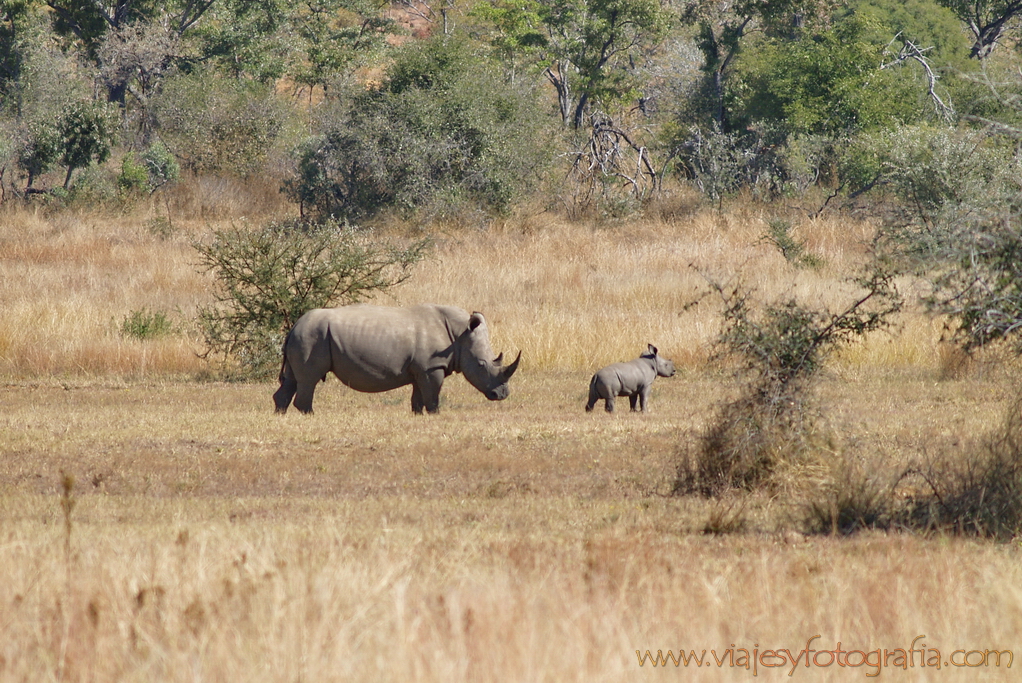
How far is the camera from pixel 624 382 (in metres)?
12.8

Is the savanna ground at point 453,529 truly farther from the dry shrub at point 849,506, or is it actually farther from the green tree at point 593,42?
the green tree at point 593,42

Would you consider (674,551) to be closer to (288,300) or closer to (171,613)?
(171,613)

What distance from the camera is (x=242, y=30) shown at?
4616 cm

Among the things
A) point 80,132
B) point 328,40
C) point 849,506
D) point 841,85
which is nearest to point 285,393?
point 849,506

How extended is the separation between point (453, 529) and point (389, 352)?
232 inches

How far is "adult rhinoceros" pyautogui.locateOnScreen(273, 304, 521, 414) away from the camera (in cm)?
1266

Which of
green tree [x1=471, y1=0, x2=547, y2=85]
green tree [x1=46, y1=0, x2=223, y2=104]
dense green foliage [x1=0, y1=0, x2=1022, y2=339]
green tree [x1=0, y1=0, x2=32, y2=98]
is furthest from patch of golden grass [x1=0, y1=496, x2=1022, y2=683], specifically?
green tree [x1=46, y1=0, x2=223, y2=104]

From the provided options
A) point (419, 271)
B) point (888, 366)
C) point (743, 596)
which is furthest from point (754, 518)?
point (419, 271)

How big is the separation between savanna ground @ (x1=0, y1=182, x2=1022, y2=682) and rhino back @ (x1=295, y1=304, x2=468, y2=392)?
432 millimetres

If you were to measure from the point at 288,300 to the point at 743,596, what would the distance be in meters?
11.9

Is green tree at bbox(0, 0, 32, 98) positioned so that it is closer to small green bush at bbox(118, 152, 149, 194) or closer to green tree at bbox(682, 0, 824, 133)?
small green bush at bbox(118, 152, 149, 194)

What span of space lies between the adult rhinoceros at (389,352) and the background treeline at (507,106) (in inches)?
480

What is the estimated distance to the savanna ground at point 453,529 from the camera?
440cm

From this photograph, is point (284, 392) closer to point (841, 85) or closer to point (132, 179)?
point (132, 179)
